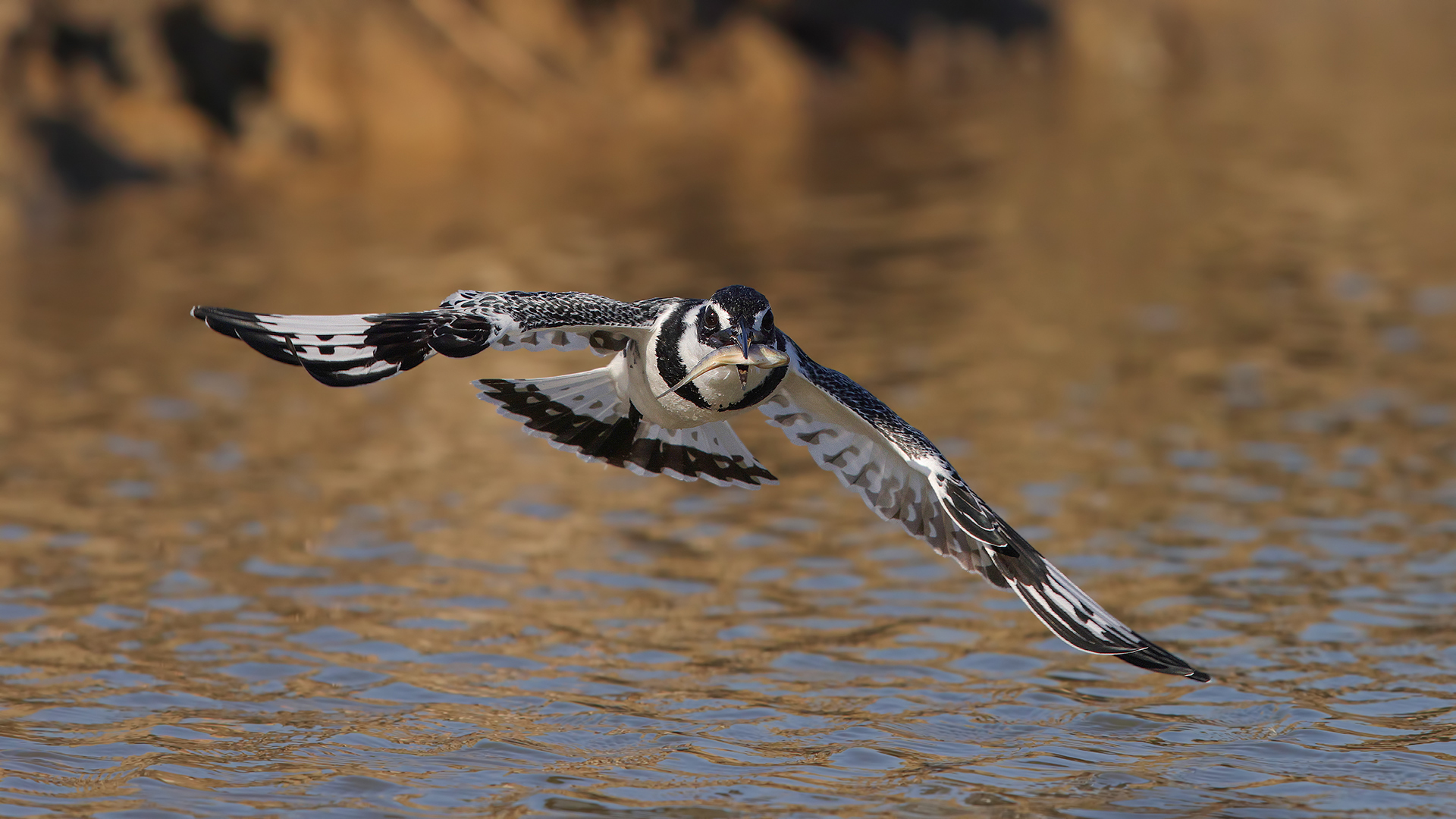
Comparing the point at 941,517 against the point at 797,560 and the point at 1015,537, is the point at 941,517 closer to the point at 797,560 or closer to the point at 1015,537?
the point at 1015,537

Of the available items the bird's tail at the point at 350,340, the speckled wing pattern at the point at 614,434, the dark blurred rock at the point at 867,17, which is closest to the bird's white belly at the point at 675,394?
the speckled wing pattern at the point at 614,434

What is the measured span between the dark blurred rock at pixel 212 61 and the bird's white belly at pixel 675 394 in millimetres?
19083

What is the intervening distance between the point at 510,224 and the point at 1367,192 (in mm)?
10973

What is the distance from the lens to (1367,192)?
23688mm

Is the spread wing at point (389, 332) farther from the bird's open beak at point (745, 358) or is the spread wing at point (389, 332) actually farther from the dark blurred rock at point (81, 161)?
the dark blurred rock at point (81, 161)

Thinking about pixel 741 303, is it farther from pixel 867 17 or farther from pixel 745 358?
pixel 867 17

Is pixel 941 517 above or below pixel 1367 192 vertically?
below

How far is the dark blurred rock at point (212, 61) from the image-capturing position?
83.8 feet

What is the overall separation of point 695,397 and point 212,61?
2025 centimetres

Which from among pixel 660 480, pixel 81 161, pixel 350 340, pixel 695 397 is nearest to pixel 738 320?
pixel 695 397

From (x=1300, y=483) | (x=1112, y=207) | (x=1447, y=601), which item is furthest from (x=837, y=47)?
(x=1447, y=601)

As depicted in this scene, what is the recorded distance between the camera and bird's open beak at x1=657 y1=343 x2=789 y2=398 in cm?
689

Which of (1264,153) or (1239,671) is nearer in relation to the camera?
(1239,671)

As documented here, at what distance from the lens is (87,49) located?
24.4 meters
